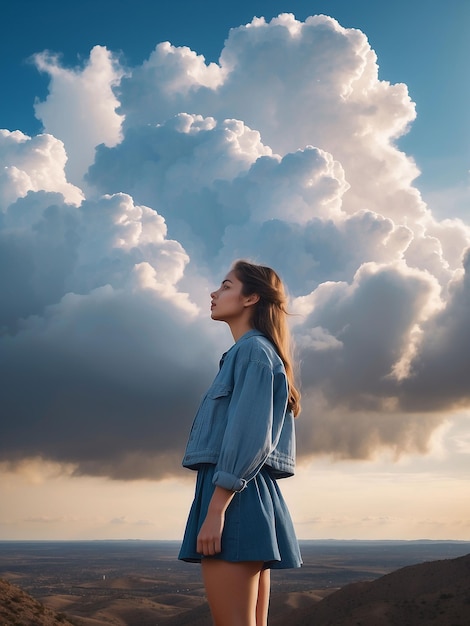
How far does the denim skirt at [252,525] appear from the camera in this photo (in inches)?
149

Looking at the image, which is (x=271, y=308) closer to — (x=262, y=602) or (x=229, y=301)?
(x=229, y=301)

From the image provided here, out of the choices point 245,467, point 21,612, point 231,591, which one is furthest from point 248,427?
point 21,612

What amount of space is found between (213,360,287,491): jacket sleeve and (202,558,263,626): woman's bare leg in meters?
0.42

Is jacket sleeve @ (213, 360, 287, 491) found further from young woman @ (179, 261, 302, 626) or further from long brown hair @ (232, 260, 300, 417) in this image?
long brown hair @ (232, 260, 300, 417)

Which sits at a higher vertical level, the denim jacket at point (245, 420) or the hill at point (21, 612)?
the denim jacket at point (245, 420)

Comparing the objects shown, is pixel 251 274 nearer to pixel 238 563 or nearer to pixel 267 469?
pixel 267 469

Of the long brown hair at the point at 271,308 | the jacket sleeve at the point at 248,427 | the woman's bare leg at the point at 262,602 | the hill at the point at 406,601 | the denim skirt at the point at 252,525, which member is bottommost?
the hill at the point at 406,601

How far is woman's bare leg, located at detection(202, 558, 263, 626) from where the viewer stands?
12.3 feet

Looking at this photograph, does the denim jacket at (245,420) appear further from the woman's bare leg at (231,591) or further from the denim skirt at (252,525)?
the woman's bare leg at (231,591)

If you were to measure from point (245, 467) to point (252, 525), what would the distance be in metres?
0.34

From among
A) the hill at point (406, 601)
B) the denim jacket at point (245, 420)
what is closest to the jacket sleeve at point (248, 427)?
the denim jacket at point (245, 420)

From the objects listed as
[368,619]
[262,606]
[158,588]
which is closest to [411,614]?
[368,619]

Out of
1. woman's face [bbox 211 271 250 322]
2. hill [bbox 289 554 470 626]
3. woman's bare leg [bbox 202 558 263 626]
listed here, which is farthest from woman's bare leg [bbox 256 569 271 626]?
hill [bbox 289 554 470 626]

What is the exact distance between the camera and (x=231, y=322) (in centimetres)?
466
